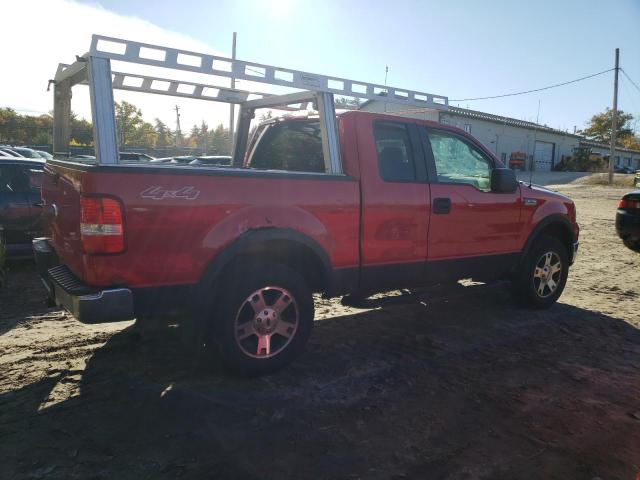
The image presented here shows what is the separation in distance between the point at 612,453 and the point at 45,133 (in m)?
56.3

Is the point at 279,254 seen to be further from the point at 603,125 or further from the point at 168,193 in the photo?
the point at 603,125

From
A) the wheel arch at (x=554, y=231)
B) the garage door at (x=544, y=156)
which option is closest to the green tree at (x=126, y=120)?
the wheel arch at (x=554, y=231)

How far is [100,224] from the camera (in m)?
2.96

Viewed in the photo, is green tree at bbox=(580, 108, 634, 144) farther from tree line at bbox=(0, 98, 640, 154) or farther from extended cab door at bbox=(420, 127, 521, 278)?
extended cab door at bbox=(420, 127, 521, 278)

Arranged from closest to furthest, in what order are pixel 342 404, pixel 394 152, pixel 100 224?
pixel 100 224 → pixel 342 404 → pixel 394 152

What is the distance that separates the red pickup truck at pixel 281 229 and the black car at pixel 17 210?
8.59 ft

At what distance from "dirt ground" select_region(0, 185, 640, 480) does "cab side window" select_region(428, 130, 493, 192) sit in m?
1.18

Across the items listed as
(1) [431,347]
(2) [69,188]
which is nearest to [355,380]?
(1) [431,347]

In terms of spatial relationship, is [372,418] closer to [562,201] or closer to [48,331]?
[48,331]

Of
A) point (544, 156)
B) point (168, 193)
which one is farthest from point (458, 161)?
point (544, 156)

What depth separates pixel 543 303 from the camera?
221 inches

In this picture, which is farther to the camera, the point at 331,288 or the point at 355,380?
the point at 331,288

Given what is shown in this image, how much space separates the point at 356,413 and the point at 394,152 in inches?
90.4

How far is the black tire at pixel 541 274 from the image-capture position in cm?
550
